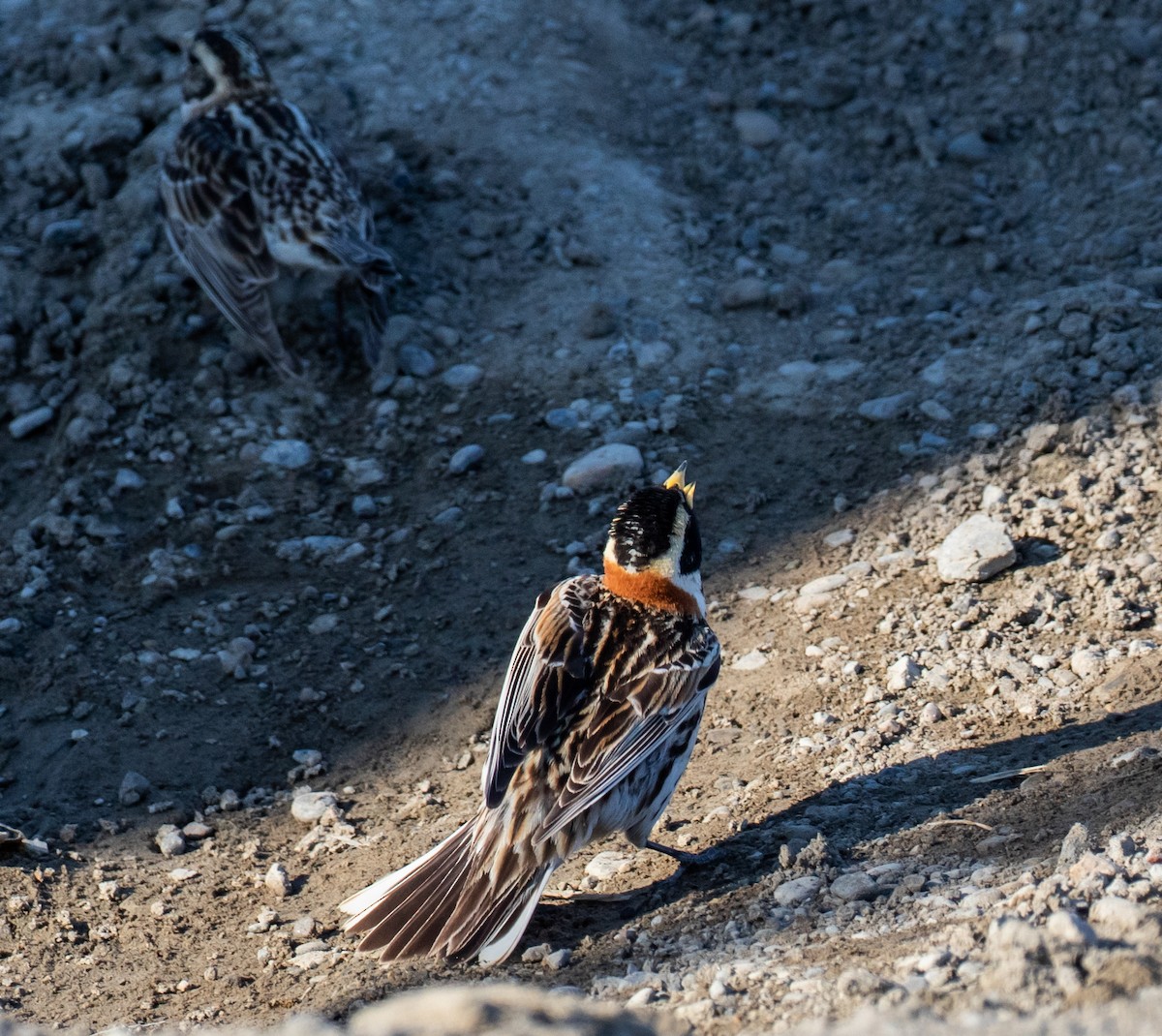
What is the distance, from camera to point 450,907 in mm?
4375

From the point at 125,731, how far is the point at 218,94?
387 cm

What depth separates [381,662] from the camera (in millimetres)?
6090

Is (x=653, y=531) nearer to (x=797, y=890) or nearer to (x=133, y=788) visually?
(x=797, y=890)

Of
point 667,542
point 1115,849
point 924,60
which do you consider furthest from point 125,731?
point 924,60

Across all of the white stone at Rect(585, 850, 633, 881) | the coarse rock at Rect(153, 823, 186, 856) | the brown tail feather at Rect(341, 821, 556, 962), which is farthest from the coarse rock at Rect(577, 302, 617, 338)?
the brown tail feather at Rect(341, 821, 556, 962)

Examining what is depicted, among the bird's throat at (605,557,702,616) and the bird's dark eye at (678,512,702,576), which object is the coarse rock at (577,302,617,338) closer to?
the bird's dark eye at (678,512,702,576)

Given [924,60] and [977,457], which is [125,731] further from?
[924,60]

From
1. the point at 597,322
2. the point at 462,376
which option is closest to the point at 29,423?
the point at 462,376

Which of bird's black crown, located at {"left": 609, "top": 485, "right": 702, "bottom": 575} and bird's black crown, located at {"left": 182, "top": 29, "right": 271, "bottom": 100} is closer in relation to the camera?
bird's black crown, located at {"left": 609, "top": 485, "right": 702, "bottom": 575}

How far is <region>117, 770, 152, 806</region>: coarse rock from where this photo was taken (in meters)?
5.49

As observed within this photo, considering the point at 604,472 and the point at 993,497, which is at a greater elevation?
the point at 604,472

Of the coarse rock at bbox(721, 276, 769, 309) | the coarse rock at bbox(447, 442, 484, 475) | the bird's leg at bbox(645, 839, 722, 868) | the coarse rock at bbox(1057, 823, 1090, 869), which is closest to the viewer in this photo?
the coarse rock at bbox(1057, 823, 1090, 869)

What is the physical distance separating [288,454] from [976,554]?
3249mm

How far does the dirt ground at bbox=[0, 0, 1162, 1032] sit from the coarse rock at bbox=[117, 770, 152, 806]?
0.6 inches
